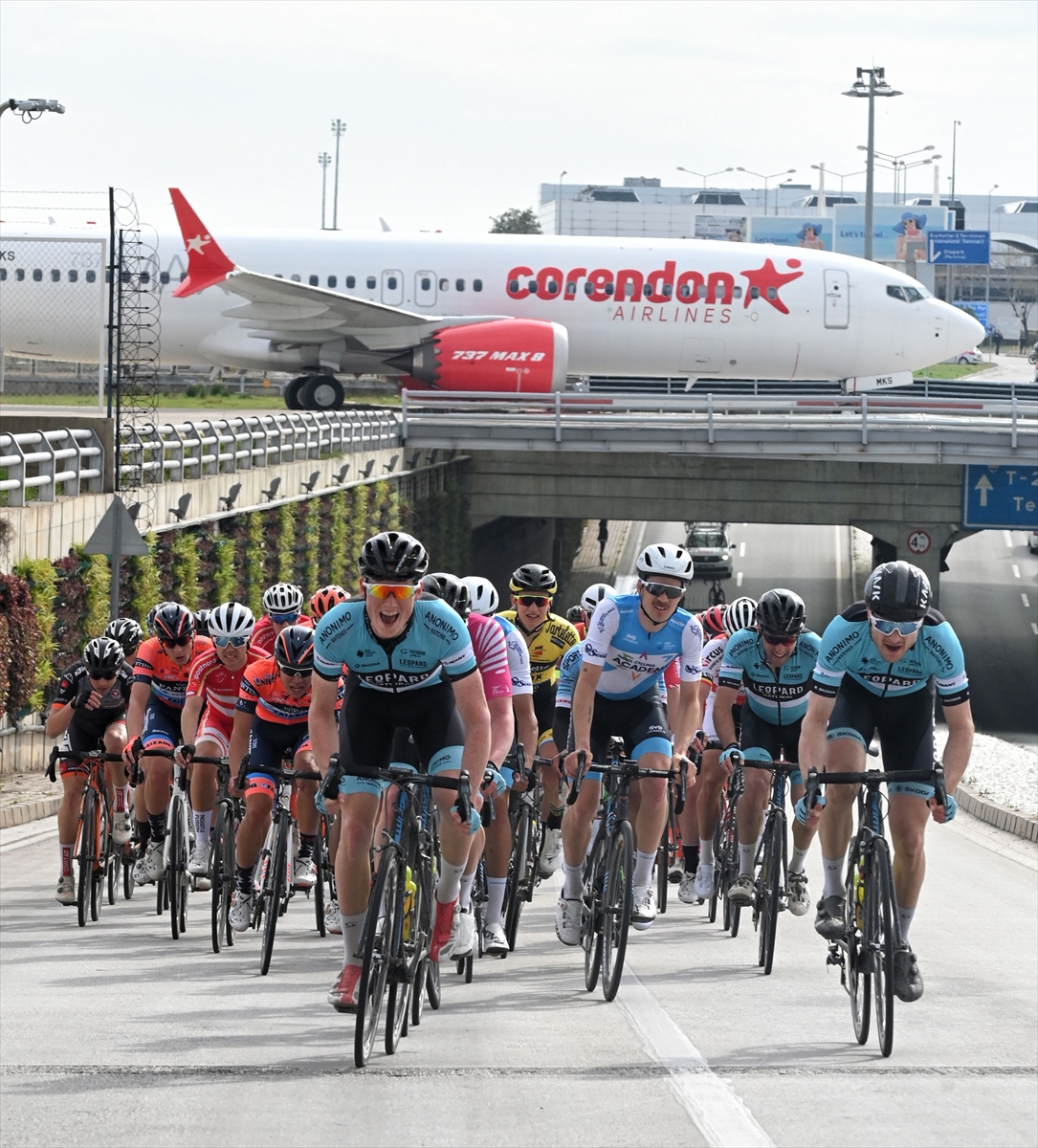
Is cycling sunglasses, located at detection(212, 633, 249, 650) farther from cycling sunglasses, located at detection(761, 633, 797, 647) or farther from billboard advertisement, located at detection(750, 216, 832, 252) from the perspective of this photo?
billboard advertisement, located at detection(750, 216, 832, 252)

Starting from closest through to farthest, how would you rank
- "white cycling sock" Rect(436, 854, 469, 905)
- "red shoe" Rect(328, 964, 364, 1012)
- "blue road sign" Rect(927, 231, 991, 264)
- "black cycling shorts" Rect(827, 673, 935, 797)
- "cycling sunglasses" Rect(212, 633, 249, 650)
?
1. "red shoe" Rect(328, 964, 364, 1012)
2. "white cycling sock" Rect(436, 854, 469, 905)
3. "black cycling shorts" Rect(827, 673, 935, 797)
4. "cycling sunglasses" Rect(212, 633, 249, 650)
5. "blue road sign" Rect(927, 231, 991, 264)

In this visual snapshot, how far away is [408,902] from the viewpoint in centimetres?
750

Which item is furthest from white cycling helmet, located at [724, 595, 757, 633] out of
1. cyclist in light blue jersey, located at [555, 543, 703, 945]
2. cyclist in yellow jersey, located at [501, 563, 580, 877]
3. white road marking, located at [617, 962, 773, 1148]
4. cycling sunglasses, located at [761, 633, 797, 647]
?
white road marking, located at [617, 962, 773, 1148]

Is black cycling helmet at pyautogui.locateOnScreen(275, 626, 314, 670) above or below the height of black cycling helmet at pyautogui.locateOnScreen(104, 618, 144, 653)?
above

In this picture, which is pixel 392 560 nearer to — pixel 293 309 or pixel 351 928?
pixel 351 928

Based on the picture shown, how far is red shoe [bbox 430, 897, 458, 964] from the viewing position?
8.26 metres

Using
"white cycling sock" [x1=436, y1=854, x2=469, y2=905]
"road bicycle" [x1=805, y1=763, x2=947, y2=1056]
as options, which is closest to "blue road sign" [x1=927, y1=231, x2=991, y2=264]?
"road bicycle" [x1=805, y1=763, x2=947, y2=1056]

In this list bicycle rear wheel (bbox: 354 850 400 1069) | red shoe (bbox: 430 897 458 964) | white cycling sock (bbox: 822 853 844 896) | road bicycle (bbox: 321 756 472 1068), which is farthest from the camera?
white cycling sock (bbox: 822 853 844 896)

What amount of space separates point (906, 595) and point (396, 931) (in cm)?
264

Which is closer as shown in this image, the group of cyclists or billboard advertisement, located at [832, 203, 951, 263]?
the group of cyclists

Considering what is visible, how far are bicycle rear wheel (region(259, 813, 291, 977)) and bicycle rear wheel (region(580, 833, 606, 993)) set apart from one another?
1620 millimetres

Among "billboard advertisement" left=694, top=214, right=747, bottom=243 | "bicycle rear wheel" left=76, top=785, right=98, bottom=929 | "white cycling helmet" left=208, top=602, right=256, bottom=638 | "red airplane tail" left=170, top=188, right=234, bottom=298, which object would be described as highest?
"billboard advertisement" left=694, top=214, right=747, bottom=243

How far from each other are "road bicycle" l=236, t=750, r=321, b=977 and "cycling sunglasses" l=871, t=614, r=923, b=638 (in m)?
3.14

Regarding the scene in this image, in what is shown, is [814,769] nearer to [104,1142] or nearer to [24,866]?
[104,1142]
